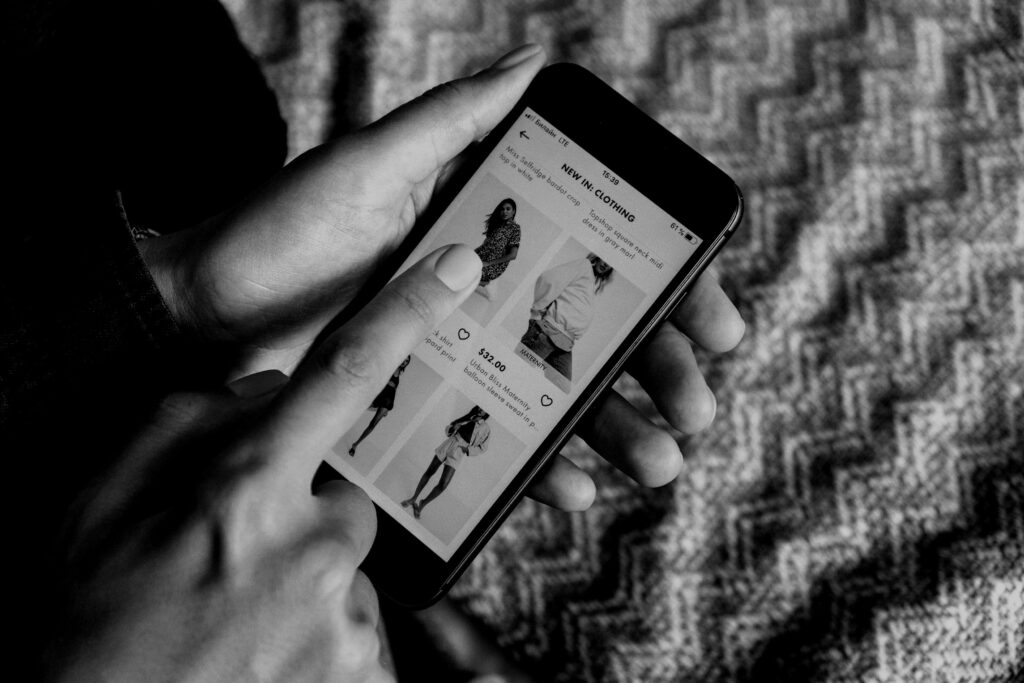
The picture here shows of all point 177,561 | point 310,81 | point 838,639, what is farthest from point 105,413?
point 838,639

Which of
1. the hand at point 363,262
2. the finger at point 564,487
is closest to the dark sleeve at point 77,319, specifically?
the hand at point 363,262

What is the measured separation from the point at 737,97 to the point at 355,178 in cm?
45

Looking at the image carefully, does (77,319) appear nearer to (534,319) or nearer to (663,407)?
(534,319)

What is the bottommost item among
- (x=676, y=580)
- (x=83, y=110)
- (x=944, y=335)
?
(x=676, y=580)

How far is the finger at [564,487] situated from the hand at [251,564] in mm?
224

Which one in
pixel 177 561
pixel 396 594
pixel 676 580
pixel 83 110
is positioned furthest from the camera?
pixel 676 580

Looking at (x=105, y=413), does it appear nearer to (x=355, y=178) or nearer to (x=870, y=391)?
(x=355, y=178)

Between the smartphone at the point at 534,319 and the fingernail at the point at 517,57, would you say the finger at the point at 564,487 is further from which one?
the fingernail at the point at 517,57

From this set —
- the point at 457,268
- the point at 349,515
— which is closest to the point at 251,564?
the point at 349,515

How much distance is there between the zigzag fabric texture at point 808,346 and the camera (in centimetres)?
70

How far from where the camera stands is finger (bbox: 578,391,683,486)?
0.57 m

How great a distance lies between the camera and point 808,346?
29.2 inches

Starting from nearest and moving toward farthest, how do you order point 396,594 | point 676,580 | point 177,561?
point 177,561 → point 396,594 → point 676,580

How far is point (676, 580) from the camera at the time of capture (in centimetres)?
71
